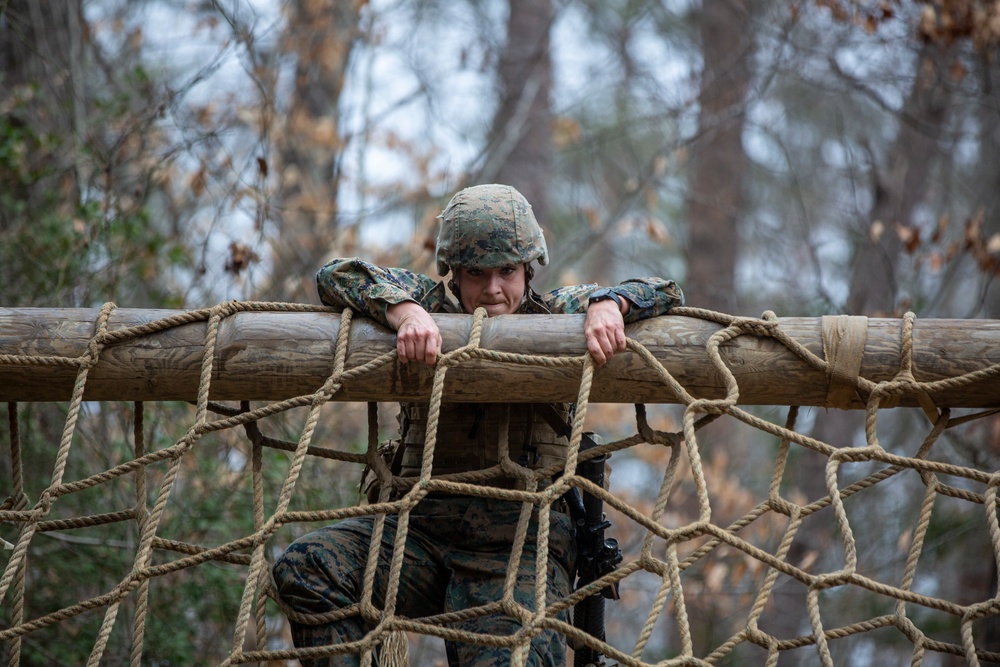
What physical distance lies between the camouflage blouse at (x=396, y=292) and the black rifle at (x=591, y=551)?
407 mm

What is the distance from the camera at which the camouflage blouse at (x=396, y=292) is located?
2426mm

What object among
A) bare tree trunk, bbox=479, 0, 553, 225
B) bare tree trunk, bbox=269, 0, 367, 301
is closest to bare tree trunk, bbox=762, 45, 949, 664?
bare tree trunk, bbox=479, 0, 553, 225

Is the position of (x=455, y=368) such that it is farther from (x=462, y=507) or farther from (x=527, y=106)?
(x=527, y=106)

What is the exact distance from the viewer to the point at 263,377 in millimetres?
2420

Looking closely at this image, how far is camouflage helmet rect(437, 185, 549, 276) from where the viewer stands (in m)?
2.61

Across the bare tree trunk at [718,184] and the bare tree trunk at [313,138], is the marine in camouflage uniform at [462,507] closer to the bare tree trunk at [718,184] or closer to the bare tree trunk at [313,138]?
the bare tree trunk at [313,138]

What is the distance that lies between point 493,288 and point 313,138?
424cm

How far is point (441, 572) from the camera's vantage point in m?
2.59

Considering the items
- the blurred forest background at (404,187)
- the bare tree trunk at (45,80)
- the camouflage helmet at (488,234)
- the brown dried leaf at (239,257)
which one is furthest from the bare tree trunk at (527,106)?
the camouflage helmet at (488,234)

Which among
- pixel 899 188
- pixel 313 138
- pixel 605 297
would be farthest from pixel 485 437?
pixel 899 188

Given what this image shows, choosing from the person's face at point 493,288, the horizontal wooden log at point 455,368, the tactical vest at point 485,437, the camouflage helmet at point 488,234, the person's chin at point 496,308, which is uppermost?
the camouflage helmet at point 488,234

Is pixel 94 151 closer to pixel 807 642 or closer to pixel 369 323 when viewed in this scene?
pixel 369 323

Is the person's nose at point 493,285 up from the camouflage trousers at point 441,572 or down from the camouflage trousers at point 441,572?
up

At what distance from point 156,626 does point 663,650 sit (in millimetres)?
4458
